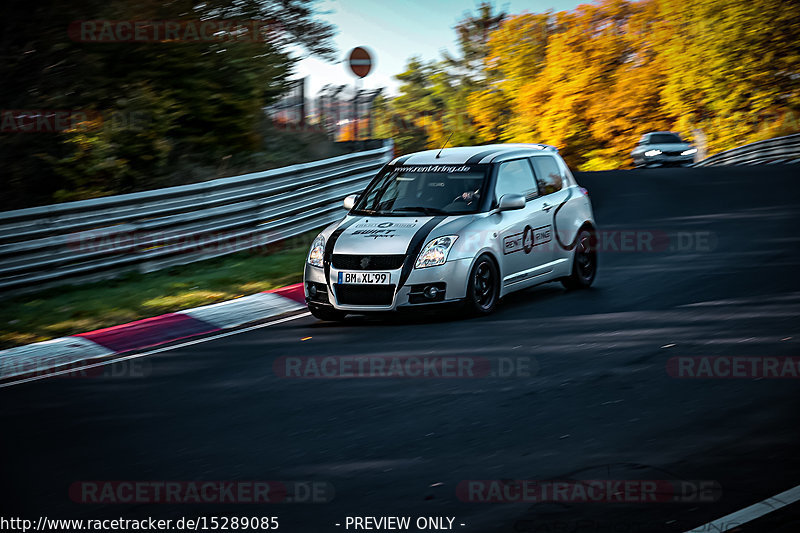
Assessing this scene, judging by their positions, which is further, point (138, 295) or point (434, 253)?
point (138, 295)

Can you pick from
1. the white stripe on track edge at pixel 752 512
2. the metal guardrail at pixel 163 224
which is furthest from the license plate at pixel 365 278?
the white stripe on track edge at pixel 752 512

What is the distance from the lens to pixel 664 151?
116 ft

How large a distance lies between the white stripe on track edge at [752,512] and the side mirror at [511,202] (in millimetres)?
5249

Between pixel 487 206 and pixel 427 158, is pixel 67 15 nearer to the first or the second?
pixel 427 158

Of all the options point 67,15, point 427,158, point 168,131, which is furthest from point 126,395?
point 168,131

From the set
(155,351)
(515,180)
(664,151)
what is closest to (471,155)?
(515,180)

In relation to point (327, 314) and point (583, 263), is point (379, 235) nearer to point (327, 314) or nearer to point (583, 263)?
point (327, 314)

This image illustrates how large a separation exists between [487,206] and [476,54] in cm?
9699

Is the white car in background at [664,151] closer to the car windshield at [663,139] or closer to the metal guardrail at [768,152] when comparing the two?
the car windshield at [663,139]

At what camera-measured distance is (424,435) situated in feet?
20.2

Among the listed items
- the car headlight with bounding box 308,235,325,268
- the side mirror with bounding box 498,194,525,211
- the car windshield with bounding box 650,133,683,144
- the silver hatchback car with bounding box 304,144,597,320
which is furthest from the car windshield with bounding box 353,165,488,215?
the car windshield with bounding box 650,133,683,144

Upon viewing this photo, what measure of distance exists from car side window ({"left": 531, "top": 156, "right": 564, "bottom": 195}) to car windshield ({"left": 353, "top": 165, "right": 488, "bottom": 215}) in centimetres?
90

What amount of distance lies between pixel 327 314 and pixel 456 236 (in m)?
1.58

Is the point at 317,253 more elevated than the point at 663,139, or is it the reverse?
the point at 317,253
